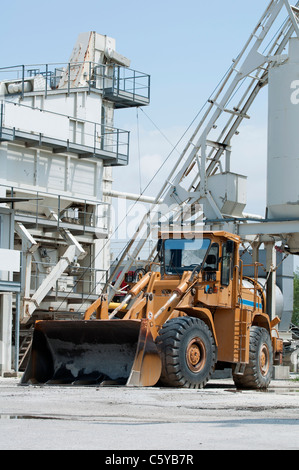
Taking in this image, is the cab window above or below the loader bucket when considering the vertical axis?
above

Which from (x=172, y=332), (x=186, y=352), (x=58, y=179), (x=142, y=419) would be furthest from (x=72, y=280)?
(x=142, y=419)

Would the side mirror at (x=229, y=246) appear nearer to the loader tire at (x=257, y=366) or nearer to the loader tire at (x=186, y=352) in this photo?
the loader tire at (x=186, y=352)

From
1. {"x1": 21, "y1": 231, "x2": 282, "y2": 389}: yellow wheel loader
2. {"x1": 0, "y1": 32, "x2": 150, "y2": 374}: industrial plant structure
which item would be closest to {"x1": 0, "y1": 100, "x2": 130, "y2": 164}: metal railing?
{"x1": 0, "y1": 32, "x2": 150, "y2": 374}: industrial plant structure

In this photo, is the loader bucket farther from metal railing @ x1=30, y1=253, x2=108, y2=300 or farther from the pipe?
the pipe

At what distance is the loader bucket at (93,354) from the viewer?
1895cm

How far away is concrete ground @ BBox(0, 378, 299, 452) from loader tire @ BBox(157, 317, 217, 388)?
3.08 ft

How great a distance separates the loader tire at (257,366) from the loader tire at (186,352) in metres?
2.02

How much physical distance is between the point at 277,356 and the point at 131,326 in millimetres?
7072

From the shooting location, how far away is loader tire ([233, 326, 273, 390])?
882 inches

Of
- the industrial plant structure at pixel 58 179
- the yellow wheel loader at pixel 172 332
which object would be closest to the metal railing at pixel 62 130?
the industrial plant structure at pixel 58 179

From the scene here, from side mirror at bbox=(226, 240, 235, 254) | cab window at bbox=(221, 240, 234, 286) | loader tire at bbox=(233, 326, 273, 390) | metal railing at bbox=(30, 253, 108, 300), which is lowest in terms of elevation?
loader tire at bbox=(233, 326, 273, 390)

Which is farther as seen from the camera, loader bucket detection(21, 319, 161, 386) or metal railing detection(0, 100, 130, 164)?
metal railing detection(0, 100, 130, 164)

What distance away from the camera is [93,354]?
19969 mm

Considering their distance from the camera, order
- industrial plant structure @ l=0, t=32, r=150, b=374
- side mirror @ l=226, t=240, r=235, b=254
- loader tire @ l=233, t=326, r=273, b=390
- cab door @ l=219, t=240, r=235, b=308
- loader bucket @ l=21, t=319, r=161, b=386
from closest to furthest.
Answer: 1. loader bucket @ l=21, t=319, r=161, b=386
2. cab door @ l=219, t=240, r=235, b=308
3. side mirror @ l=226, t=240, r=235, b=254
4. loader tire @ l=233, t=326, r=273, b=390
5. industrial plant structure @ l=0, t=32, r=150, b=374
